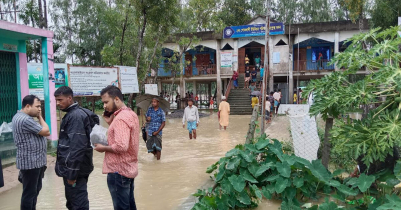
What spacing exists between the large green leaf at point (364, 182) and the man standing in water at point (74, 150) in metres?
2.90

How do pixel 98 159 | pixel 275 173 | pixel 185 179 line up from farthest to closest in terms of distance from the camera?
pixel 98 159
pixel 185 179
pixel 275 173

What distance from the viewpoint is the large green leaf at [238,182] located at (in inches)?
152

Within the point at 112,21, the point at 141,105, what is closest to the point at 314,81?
the point at 141,105

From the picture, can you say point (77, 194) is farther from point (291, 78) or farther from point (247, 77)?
point (247, 77)

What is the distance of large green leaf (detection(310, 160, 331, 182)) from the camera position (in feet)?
12.6

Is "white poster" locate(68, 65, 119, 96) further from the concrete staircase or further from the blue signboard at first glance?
the blue signboard

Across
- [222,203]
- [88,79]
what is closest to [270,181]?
[222,203]

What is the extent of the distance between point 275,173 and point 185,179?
6.38 ft

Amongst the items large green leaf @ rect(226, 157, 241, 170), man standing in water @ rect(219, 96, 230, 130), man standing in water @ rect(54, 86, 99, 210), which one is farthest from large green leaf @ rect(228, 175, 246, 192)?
man standing in water @ rect(219, 96, 230, 130)

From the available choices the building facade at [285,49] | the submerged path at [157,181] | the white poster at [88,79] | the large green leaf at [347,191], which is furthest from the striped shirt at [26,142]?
the building facade at [285,49]

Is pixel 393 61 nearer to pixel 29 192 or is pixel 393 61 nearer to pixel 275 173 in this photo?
pixel 275 173

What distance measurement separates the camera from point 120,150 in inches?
113

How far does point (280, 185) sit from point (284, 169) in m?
0.21

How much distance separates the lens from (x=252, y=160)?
4.33 meters
